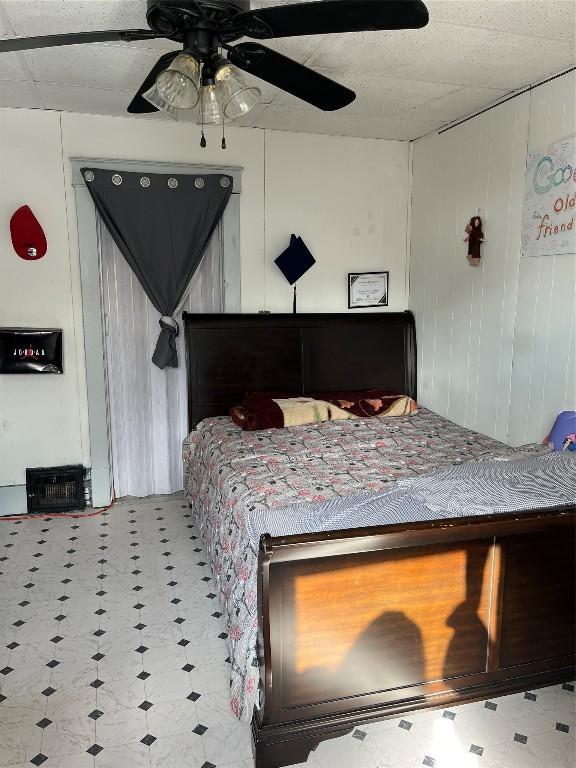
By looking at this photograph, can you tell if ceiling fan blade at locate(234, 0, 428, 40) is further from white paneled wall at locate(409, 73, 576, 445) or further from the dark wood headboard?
the dark wood headboard

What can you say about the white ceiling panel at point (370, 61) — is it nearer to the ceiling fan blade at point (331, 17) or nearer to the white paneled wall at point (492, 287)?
the white paneled wall at point (492, 287)

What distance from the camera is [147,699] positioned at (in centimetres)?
243

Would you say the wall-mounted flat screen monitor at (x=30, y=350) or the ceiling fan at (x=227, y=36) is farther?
the wall-mounted flat screen monitor at (x=30, y=350)

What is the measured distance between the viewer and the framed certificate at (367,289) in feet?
15.3

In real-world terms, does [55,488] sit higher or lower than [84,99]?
lower

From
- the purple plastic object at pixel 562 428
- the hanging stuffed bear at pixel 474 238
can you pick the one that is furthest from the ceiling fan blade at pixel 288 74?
the purple plastic object at pixel 562 428

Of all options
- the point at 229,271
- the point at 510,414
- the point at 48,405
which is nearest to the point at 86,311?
the point at 48,405

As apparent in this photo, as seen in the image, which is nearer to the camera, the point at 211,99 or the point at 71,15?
the point at 211,99

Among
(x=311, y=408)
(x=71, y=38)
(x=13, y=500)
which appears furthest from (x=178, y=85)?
(x=13, y=500)

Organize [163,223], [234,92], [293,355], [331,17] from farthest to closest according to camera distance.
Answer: [293,355] < [163,223] < [234,92] < [331,17]

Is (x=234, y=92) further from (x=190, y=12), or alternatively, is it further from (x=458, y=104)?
(x=458, y=104)

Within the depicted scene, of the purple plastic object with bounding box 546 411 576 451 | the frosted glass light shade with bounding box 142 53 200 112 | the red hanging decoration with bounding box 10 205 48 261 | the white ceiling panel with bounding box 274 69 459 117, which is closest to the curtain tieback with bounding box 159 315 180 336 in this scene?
the red hanging decoration with bounding box 10 205 48 261

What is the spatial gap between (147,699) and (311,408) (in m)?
2.10

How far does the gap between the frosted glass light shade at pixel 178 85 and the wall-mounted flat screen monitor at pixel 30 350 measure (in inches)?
90.8
